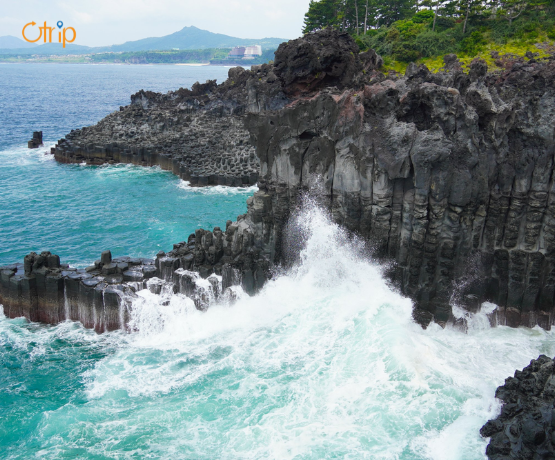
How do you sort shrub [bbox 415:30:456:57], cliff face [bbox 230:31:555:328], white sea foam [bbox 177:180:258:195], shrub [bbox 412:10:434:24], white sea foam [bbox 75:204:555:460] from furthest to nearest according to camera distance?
shrub [bbox 412:10:434:24] → shrub [bbox 415:30:456:57] → white sea foam [bbox 177:180:258:195] → cliff face [bbox 230:31:555:328] → white sea foam [bbox 75:204:555:460]

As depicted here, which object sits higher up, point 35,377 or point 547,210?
point 547,210

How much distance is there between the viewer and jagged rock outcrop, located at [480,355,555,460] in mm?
14236

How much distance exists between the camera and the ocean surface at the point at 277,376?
17047 millimetres

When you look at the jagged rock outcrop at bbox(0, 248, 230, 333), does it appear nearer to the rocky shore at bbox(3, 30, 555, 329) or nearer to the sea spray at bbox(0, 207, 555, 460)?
the sea spray at bbox(0, 207, 555, 460)

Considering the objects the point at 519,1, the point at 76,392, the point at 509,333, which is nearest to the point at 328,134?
the point at 509,333

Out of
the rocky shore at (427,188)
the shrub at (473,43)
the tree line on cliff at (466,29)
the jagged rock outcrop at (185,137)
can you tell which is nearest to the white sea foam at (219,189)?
the jagged rock outcrop at (185,137)

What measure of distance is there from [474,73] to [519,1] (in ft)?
120

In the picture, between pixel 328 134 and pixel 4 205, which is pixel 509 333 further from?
pixel 4 205

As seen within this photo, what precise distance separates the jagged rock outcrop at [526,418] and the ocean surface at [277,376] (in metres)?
0.67

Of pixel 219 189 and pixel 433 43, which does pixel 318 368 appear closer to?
pixel 219 189

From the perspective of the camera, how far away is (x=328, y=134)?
24.1 meters

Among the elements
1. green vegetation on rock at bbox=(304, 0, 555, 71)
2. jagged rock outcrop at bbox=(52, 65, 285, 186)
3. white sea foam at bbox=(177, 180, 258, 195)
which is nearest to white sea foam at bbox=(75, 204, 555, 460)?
white sea foam at bbox=(177, 180, 258, 195)

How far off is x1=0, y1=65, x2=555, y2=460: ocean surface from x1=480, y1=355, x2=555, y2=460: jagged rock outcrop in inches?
26.2

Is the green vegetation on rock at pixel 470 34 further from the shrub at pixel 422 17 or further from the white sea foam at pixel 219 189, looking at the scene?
the white sea foam at pixel 219 189
